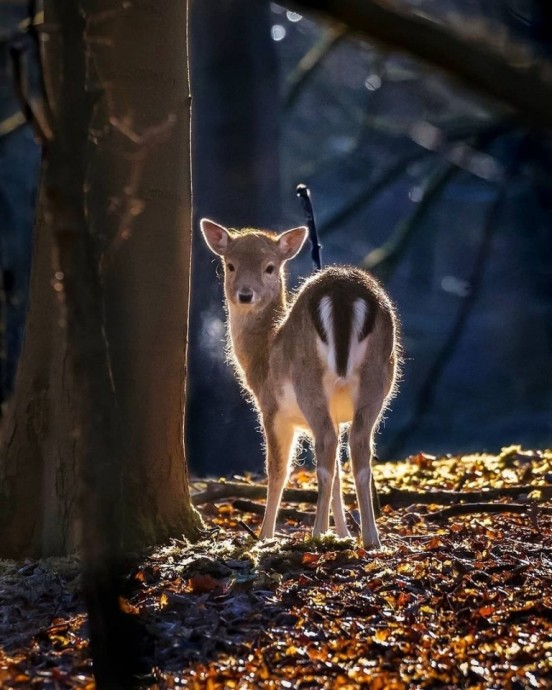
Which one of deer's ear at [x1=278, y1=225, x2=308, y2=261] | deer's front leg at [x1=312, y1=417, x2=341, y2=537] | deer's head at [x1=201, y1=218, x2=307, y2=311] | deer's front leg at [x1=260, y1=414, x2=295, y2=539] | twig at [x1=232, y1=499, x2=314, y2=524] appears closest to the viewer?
deer's front leg at [x1=312, y1=417, x2=341, y2=537]

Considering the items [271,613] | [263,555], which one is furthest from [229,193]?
[271,613]

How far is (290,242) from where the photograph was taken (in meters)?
8.56

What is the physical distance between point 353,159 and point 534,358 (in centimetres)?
625

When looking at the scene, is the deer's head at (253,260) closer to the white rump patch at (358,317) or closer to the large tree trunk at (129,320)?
the white rump patch at (358,317)

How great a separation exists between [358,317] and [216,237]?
2.27 m

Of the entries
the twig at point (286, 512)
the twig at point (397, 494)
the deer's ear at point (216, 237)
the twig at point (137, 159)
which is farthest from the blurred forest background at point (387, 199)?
the twig at point (286, 512)

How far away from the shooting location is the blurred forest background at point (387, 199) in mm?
11828

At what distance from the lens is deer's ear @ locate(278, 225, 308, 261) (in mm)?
8484

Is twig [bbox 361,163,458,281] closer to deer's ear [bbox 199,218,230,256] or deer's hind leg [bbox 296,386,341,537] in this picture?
deer's ear [bbox 199,218,230,256]

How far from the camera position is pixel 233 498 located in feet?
27.6

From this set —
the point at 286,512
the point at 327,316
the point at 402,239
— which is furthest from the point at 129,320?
the point at 402,239

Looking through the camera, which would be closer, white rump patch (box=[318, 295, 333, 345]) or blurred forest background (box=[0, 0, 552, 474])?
white rump patch (box=[318, 295, 333, 345])

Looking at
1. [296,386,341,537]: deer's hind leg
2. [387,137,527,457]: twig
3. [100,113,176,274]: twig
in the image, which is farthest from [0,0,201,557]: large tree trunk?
[387,137,527,457]: twig

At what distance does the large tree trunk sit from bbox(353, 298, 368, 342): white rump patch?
0.93m
